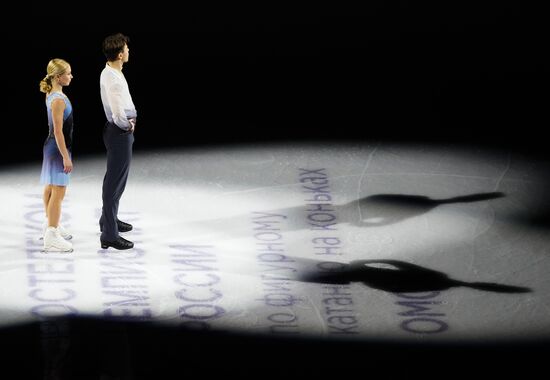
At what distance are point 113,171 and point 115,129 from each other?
344mm

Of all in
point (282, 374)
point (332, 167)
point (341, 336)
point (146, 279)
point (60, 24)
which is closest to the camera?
point (282, 374)

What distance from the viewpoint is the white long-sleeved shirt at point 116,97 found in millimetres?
12023

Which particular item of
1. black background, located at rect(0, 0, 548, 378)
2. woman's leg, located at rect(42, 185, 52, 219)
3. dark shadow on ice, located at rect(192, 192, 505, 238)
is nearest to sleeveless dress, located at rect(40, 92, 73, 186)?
woman's leg, located at rect(42, 185, 52, 219)

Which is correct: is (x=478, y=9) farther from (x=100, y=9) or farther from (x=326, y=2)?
(x=100, y=9)

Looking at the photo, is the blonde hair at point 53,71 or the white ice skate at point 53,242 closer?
the blonde hair at point 53,71

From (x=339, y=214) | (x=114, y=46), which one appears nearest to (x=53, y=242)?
(x=114, y=46)

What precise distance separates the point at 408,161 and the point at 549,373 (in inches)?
192

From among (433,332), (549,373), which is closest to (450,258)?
(433,332)

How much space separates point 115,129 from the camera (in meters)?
12.2

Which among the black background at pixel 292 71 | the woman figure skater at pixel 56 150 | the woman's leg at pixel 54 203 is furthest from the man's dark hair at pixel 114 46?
the black background at pixel 292 71

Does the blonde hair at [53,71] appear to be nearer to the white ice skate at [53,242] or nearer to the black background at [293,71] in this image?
the white ice skate at [53,242]

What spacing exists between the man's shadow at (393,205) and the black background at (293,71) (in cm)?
183

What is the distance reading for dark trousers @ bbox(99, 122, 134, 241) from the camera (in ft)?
40.1

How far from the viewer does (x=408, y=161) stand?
14930 mm
